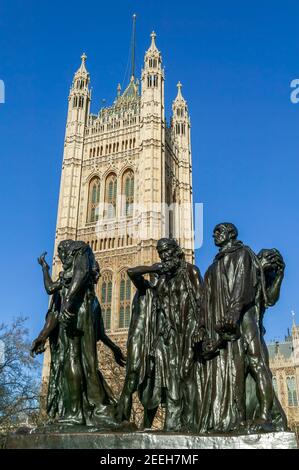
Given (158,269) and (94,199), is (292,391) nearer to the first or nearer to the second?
(94,199)

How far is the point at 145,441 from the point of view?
13.5 feet

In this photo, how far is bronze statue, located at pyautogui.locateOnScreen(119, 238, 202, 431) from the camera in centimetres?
513

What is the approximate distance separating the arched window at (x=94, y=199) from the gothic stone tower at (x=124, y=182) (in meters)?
0.08

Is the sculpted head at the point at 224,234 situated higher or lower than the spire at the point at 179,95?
lower

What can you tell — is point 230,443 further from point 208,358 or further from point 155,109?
point 155,109

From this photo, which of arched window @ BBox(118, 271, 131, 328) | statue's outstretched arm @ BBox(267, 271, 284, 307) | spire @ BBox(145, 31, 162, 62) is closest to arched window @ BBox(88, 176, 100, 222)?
arched window @ BBox(118, 271, 131, 328)

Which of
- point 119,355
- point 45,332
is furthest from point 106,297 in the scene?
point 45,332

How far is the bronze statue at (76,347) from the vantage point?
5.09 m

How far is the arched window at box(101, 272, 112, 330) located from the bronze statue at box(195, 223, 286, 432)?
1109 inches

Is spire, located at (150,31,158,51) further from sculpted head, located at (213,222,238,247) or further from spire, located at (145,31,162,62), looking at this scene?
sculpted head, located at (213,222,238,247)

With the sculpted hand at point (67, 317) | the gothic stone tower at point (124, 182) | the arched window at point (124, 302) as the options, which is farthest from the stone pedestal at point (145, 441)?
the arched window at point (124, 302)

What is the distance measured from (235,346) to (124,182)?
34.0 metres

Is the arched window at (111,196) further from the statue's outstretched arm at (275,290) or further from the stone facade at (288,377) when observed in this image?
the statue's outstretched arm at (275,290)
